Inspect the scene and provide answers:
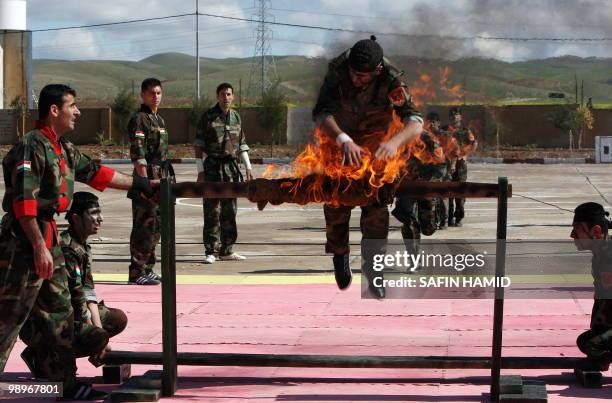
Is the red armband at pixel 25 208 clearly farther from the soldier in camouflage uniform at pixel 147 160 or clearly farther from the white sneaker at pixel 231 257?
the white sneaker at pixel 231 257

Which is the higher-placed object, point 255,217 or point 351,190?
point 351,190

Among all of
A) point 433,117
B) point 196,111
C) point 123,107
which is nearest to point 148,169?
point 433,117

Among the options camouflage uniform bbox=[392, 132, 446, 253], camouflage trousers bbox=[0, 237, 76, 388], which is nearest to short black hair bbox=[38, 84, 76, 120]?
camouflage trousers bbox=[0, 237, 76, 388]

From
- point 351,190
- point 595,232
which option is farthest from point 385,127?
point 595,232

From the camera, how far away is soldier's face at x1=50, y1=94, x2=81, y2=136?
21.6 ft

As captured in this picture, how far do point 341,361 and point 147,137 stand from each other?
201 inches

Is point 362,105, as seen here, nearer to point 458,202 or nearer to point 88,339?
point 88,339

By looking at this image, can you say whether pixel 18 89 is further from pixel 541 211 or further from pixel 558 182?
pixel 541 211

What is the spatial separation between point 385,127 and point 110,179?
1892 mm

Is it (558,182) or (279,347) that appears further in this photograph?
(558,182)

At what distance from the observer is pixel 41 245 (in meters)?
6.33

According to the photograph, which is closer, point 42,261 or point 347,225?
point 42,261

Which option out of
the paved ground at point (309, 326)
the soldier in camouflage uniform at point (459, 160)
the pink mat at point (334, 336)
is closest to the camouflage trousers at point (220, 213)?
the paved ground at point (309, 326)

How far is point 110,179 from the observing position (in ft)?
23.1
